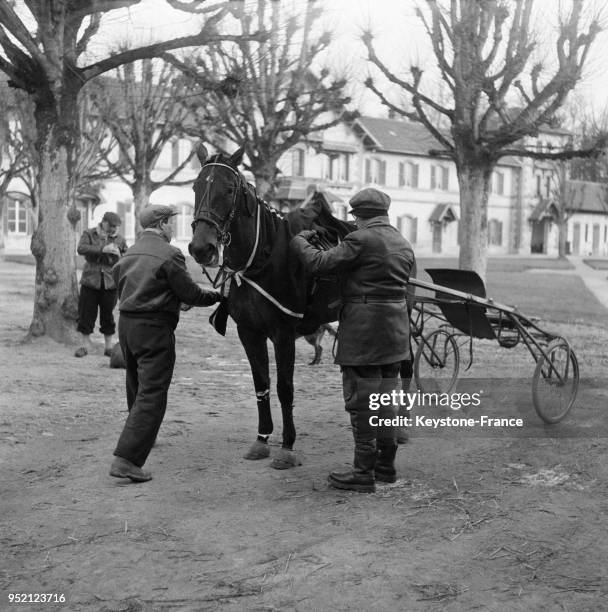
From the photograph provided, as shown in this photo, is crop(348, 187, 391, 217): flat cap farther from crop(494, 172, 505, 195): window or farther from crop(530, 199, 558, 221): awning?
crop(530, 199, 558, 221): awning

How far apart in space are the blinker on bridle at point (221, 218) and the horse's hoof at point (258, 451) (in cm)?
154

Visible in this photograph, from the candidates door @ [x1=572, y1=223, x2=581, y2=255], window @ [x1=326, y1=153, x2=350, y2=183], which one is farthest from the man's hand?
door @ [x1=572, y1=223, x2=581, y2=255]

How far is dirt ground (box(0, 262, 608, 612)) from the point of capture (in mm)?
4078

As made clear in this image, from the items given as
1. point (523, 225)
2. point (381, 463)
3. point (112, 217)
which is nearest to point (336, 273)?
point (381, 463)

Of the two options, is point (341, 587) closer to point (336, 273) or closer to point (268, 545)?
point (268, 545)

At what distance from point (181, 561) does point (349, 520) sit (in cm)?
113

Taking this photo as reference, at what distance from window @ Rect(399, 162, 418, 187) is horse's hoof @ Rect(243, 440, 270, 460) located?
55.9 meters

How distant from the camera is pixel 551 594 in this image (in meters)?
4.06

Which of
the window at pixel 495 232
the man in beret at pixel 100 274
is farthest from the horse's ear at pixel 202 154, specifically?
the window at pixel 495 232

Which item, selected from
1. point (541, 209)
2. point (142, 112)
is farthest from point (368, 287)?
point (541, 209)

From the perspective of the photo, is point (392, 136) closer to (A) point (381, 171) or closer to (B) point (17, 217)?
(A) point (381, 171)

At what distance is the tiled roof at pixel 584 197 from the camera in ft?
220

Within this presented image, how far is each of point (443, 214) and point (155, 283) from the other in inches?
2224

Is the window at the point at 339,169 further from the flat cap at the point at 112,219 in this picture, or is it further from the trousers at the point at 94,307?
the flat cap at the point at 112,219
